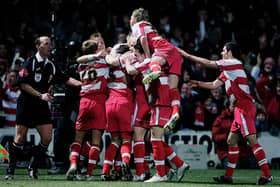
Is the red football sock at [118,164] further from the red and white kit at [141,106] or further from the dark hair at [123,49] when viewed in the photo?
the dark hair at [123,49]

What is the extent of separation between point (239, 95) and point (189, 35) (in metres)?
7.66

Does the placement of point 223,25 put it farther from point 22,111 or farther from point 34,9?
point 22,111

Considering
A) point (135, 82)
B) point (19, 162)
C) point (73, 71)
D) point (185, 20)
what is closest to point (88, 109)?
point (135, 82)

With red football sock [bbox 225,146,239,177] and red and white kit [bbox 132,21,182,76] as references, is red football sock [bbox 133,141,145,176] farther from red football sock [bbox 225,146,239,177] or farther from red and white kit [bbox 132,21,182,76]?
red football sock [bbox 225,146,239,177]

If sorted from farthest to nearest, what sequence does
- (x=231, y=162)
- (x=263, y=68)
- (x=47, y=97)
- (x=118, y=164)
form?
(x=263, y=68), (x=118, y=164), (x=231, y=162), (x=47, y=97)

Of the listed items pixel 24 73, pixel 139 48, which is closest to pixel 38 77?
pixel 24 73

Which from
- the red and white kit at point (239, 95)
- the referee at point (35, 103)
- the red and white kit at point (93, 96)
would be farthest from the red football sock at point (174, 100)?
the referee at point (35, 103)

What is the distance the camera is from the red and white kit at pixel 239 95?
9.67 m

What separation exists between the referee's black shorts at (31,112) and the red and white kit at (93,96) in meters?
0.57

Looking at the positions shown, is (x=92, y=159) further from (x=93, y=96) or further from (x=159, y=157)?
(x=159, y=157)

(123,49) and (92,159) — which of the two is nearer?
(92,159)

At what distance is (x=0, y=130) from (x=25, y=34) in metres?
4.31

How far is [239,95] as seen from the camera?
9.81m

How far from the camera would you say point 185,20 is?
58.4ft
